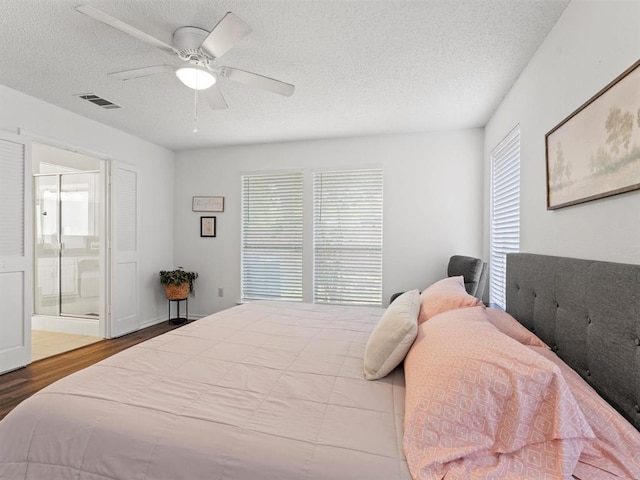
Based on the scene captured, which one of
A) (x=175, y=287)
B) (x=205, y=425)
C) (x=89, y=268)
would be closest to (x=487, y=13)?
(x=205, y=425)

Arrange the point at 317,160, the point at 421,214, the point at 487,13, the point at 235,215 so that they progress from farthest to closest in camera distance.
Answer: the point at 235,215, the point at 317,160, the point at 421,214, the point at 487,13

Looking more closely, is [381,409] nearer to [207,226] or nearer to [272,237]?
[272,237]

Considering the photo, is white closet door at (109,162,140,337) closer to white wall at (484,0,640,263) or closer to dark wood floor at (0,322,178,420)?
dark wood floor at (0,322,178,420)

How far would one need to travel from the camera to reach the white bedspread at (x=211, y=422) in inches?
38.7

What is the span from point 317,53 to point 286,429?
2333 millimetres

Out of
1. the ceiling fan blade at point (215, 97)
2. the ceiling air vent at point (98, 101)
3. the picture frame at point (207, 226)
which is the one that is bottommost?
the picture frame at point (207, 226)

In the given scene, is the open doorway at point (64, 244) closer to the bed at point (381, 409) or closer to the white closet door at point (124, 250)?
the white closet door at point (124, 250)

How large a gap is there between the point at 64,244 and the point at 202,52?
4.11 metres

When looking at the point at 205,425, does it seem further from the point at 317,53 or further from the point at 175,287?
the point at 175,287

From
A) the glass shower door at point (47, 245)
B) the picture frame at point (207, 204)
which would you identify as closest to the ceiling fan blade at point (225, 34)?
the picture frame at point (207, 204)

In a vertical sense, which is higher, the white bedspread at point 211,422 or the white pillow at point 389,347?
the white pillow at point 389,347

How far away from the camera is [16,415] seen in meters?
1.23

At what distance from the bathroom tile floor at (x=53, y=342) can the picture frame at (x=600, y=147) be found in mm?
4765

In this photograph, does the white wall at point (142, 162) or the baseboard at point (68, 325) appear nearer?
the white wall at point (142, 162)
